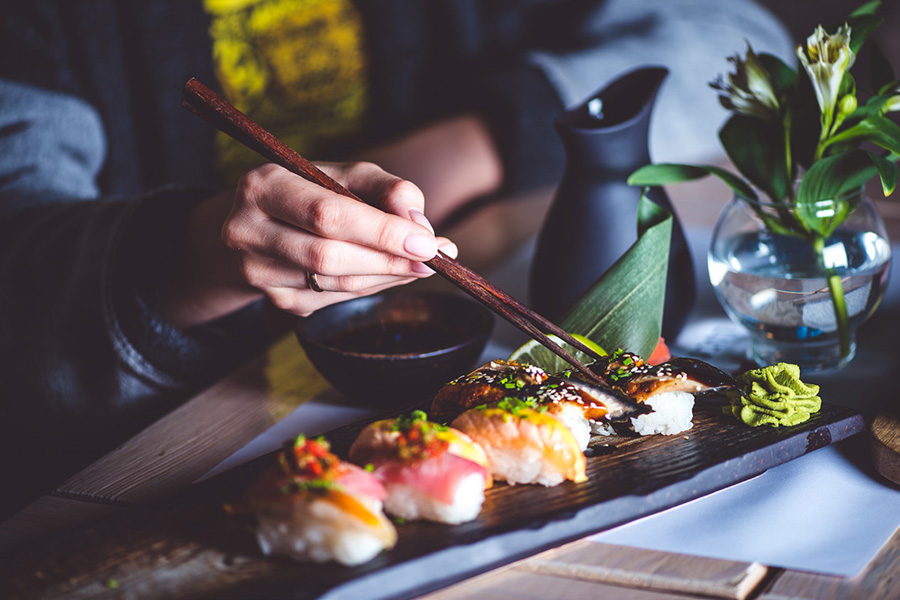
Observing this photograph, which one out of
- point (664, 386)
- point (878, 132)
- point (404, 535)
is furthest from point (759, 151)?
point (404, 535)

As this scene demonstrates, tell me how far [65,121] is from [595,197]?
1148 millimetres

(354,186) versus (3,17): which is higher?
(3,17)

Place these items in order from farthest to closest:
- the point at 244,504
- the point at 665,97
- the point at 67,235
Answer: the point at 665,97
the point at 67,235
the point at 244,504

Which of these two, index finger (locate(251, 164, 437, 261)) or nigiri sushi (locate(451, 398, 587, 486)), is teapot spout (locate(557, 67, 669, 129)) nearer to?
index finger (locate(251, 164, 437, 261))

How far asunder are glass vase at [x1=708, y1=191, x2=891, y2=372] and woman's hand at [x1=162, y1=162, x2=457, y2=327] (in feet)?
1.60

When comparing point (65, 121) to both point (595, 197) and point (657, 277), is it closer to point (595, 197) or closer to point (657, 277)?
point (595, 197)

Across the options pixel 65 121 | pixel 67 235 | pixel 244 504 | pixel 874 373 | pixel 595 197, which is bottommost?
pixel 874 373

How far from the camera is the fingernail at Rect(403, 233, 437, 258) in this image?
844 mm

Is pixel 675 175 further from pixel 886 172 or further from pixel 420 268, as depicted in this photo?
pixel 420 268

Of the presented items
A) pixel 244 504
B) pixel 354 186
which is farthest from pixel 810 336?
pixel 244 504

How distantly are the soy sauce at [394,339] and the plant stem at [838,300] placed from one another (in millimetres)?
542

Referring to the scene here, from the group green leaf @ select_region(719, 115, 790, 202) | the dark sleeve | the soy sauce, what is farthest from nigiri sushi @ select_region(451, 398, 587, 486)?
the dark sleeve

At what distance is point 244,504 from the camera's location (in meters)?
0.74

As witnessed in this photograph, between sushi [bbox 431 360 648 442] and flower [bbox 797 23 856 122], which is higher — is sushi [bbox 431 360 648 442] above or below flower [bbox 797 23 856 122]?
below
